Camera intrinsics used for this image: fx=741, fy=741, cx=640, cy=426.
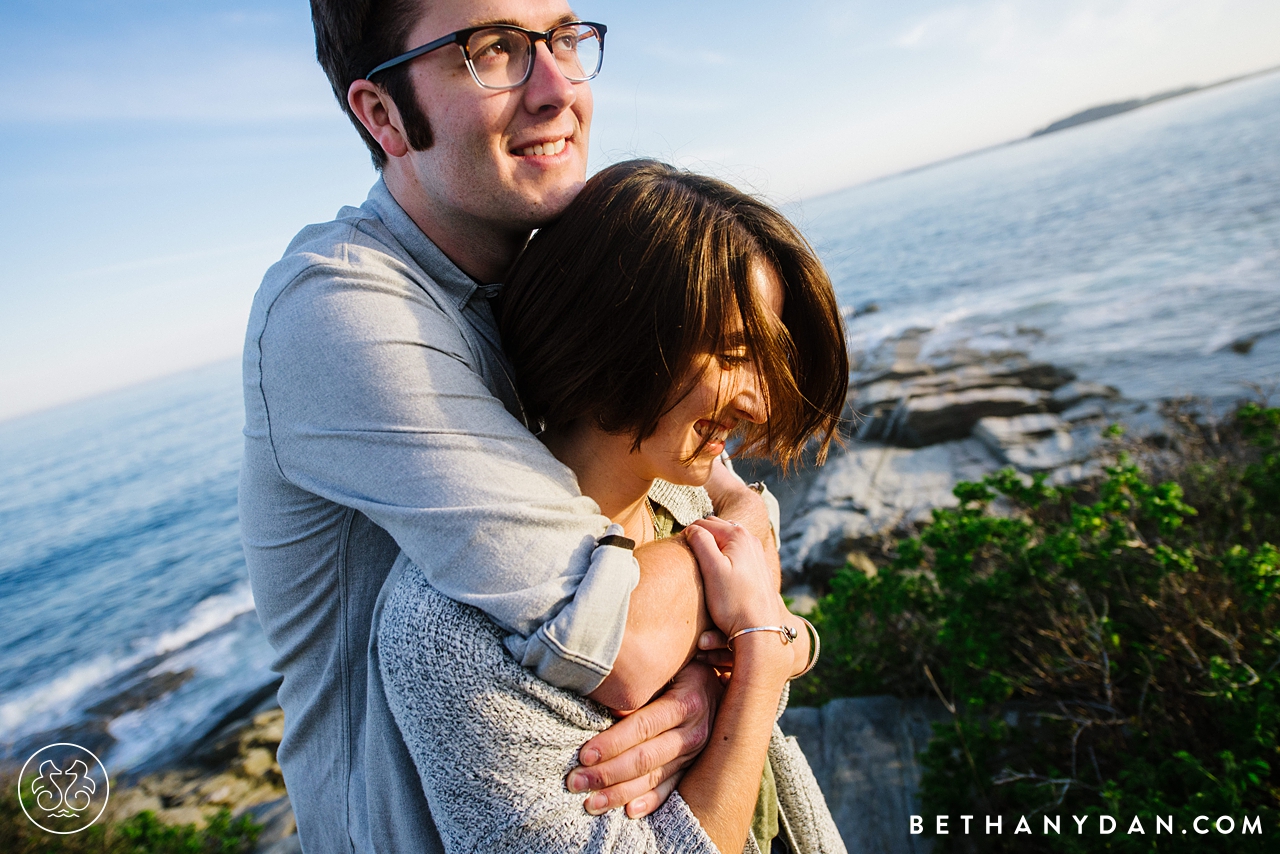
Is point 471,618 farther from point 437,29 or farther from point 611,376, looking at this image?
point 437,29

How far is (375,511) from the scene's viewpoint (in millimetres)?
1438

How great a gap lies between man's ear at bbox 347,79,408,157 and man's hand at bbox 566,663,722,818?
1.57 meters

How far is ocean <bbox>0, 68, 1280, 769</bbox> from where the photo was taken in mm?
10258

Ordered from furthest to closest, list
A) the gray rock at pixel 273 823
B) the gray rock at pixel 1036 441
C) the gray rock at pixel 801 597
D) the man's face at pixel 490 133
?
the gray rock at pixel 1036 441 < the gray rock at pixel 801 597 < the gray rock at pixel 273 823 < the man's face at pixel 490 133

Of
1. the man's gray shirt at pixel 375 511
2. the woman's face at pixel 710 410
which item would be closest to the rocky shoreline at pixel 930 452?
the woman's face at pixel 710 410

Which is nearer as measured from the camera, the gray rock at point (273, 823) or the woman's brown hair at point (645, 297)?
the woman's brown hair at point (645, 297)

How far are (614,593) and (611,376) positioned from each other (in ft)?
1.96

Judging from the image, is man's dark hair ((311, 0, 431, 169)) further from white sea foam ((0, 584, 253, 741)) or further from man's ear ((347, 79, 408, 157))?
white sea foam ((0, 584, 253, 741))

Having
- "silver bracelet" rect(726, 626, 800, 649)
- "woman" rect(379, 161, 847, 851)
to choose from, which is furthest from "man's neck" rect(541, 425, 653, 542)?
"silver bracelet" rect(726, 626, 800, 649)

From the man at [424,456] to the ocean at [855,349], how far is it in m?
1.02

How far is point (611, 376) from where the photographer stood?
182cm

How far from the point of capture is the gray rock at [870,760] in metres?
3.61

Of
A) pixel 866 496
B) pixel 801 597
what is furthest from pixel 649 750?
pixel 866 496

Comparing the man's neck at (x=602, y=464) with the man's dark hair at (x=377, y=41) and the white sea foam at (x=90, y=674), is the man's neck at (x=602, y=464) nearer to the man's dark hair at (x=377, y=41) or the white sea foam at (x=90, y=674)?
the man's dark hair at (x=377, y=41)
